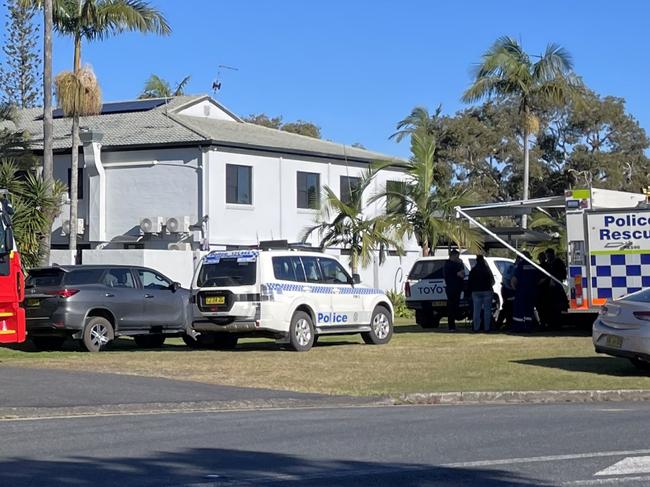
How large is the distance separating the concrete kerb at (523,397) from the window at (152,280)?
374 inches

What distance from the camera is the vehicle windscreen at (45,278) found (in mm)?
21812

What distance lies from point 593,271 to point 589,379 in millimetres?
6339

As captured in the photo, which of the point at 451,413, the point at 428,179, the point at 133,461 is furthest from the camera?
the point at 428,179

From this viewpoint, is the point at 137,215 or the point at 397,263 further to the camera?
the point at 397,263

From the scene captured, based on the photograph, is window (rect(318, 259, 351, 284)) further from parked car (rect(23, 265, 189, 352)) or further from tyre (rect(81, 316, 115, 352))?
tyre (rect(81, 316, 115, 352))

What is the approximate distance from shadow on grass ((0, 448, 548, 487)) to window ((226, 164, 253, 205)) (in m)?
28.8

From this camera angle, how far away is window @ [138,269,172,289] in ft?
76.7

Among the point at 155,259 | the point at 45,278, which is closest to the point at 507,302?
the point at 155,259

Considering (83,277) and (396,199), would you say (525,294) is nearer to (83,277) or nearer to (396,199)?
(83,277)

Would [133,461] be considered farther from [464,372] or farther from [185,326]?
[185,326]

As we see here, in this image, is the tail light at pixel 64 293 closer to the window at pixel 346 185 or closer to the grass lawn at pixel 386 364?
the grass lawn at pixel 386 364


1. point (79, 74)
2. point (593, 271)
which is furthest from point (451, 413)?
point (79, 74)

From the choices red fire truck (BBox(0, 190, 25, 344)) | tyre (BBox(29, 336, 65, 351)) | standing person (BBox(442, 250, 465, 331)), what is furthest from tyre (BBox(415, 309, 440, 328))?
red fire truck (BBox(0, 190, 25, 344))

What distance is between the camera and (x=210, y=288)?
21.2 m
